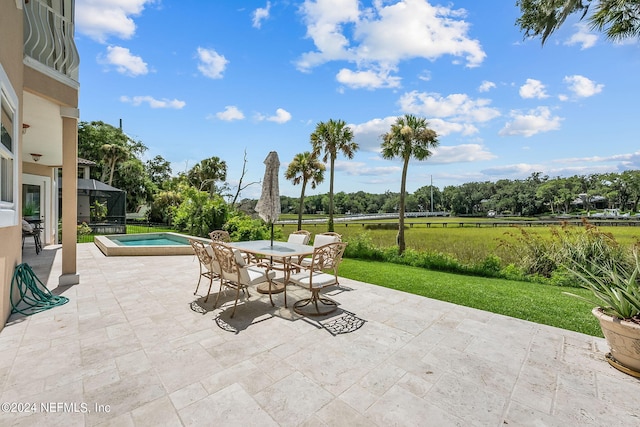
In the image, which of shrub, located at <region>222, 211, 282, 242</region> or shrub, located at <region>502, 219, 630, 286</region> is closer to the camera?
shrub, located at <region>502, 219, 630, 286</region>

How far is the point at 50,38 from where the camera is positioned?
471 cm

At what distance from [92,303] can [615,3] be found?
37.6ft

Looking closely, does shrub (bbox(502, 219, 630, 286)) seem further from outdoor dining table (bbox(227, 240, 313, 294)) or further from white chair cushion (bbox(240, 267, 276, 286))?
white chair cushion (bbox(240, 267, 276, 286))

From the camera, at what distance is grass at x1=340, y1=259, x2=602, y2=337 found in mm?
3877

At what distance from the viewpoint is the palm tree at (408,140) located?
511 inches

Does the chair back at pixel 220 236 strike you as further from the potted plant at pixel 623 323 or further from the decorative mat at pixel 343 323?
the potted plant at pixel 623 323

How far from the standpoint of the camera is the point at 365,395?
2168 millimetres

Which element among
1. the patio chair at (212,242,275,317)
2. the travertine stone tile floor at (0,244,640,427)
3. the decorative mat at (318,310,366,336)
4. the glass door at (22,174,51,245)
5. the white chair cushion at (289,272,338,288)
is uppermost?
the glass door at (22,174,51,245)

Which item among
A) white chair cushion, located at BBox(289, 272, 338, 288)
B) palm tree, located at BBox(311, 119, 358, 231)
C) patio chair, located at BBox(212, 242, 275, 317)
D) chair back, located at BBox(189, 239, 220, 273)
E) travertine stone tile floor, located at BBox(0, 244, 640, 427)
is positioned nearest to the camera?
travertine stone tile floor, located at BBox(0, 244, 640, 427)

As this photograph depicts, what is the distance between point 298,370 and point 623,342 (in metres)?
3.00

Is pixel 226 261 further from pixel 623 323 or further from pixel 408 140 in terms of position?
pixel 408 140

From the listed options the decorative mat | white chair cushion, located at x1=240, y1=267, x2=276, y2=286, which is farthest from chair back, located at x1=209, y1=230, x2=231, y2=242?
the decorative mat

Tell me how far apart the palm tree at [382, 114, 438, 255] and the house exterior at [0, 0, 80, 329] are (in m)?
11.4

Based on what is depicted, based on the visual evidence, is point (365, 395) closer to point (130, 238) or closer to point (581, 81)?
point (581, 81)
